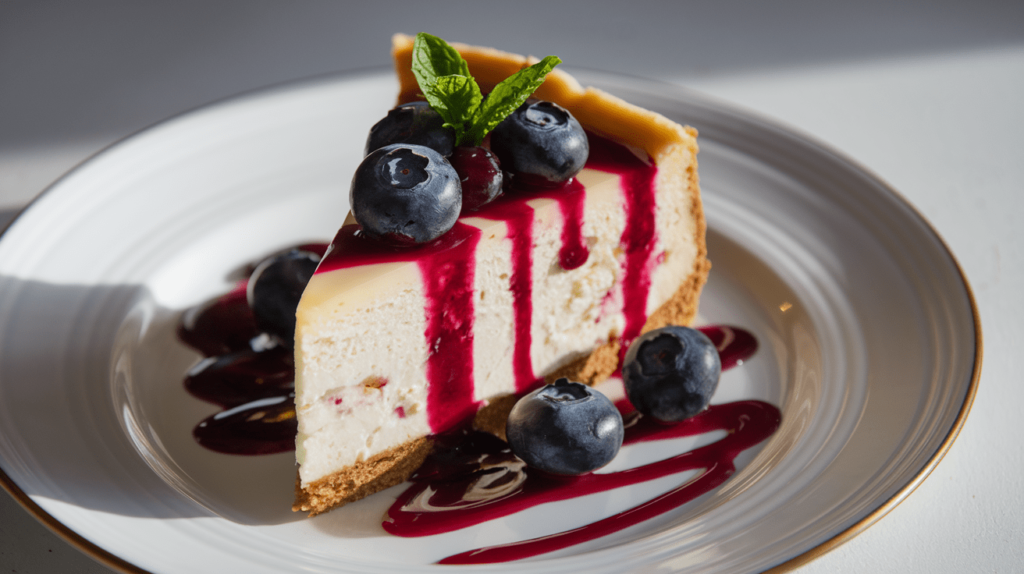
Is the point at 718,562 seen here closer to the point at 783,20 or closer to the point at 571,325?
the point at 571,325

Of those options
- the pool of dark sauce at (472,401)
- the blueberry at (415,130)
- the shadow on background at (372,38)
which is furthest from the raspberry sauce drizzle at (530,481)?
the shadow on background at (372,38)

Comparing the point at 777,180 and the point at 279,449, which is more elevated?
the point at 777,180

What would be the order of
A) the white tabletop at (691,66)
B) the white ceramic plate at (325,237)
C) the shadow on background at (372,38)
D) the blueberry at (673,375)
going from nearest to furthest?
the white ceramic plate at (325,237) < the blueberry at (673,375) < the white tabletop at (691,66) < the shadow on background at (372,38)

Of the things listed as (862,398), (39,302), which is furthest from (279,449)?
(862,398)

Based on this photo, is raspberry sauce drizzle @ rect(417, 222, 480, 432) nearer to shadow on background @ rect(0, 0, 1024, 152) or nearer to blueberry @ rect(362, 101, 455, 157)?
blueberry @ rect(362, 101, 455, 157)

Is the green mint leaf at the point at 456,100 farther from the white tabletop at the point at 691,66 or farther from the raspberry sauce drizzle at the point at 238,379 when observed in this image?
the white tabletop at the point at 691,66

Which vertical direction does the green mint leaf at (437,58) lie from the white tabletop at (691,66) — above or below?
below

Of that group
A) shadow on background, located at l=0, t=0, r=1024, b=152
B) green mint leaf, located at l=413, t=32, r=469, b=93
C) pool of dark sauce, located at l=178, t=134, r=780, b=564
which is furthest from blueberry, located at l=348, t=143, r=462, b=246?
shadow on background, located at l=0, t=0, r=1024, b=152

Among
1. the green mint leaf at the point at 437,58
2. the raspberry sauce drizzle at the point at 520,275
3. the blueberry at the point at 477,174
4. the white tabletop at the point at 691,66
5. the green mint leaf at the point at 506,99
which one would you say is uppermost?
the white tabletop at the point at 691,66
